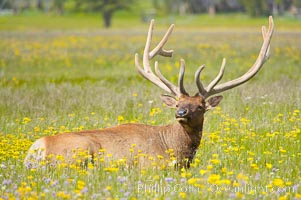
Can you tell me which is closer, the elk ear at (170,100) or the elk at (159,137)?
the elk at (159,137)

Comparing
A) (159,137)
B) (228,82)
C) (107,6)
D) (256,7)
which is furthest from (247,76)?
(256,7)

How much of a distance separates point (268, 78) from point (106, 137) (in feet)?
34.2

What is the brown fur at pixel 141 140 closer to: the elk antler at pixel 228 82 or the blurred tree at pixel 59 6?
the elk antler at pixel 228 82

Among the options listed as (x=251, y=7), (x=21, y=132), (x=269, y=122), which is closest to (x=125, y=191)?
(x=21, y=132)

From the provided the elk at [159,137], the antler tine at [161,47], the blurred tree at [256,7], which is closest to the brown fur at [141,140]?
the elk at [159,137]

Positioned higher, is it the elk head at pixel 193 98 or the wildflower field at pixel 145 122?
the elk head at pixel 193 98

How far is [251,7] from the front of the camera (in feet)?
303

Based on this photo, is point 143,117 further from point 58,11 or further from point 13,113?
point 58,11

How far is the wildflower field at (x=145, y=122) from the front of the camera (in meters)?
6.30

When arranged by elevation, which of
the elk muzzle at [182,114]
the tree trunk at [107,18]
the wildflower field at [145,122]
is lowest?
the wildflower field at [145,122]

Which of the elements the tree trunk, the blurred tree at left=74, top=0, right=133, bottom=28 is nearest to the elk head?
the tree trunk

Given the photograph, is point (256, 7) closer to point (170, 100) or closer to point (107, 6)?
point (107, 6)

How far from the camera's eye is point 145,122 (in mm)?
10945

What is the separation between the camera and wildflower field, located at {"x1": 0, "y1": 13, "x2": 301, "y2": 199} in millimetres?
6305
